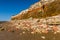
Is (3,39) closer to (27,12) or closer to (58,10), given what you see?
(58,10)

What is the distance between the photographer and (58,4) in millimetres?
27391

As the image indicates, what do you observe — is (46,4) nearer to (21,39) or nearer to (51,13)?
(51,13)

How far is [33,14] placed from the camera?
3353cm

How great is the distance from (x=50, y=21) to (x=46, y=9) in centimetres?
811

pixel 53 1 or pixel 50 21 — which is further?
pixel 53 1

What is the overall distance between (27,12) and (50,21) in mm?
13865

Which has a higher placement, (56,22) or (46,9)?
(46,9)

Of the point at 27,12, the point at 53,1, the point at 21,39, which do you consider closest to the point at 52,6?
the point at 53,1

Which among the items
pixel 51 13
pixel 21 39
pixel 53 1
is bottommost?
pixel 21 39

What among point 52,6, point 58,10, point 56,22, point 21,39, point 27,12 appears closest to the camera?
point 21,39

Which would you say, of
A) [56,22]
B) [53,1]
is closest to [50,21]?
[56,22]

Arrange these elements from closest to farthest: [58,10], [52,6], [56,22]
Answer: [56,22], [58,10], [52,6]

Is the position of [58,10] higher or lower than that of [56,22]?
higher

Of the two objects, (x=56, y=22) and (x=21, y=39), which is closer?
(x=21, y=39)
